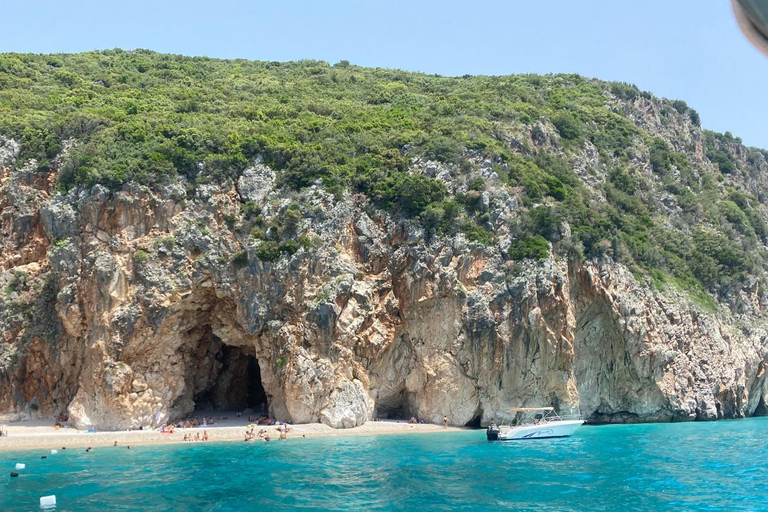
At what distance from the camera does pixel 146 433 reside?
38.4 metres

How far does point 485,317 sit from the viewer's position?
43.6 meters

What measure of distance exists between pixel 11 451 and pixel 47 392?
960 centimetres

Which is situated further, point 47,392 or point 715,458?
point 47,392

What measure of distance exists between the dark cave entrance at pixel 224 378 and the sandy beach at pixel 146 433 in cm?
475

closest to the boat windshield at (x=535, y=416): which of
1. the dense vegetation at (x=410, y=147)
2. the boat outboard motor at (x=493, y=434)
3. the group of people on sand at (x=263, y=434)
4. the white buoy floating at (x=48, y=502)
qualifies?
the boat outboard motor at (x=493, y=434)

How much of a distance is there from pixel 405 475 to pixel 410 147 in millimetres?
30643

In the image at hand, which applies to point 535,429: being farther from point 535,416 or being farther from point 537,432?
point 535,416

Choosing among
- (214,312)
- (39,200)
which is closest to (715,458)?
(214,312)

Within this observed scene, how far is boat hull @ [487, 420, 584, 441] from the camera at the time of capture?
37844 millimetres

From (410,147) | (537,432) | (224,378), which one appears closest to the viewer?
(537,432)

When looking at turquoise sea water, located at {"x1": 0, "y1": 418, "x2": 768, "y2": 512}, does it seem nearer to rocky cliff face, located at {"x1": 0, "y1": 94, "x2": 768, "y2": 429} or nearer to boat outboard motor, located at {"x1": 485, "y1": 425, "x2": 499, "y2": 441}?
boat outboard motor, located at {"x1": 485, "y1": 425, "x2": 499, "y2": 441}

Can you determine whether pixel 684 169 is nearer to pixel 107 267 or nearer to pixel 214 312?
pixel 214 312

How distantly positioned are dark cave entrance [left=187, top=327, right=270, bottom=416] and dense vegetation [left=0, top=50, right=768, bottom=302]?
305 inches

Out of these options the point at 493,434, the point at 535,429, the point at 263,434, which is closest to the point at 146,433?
→ the point at 263,434
